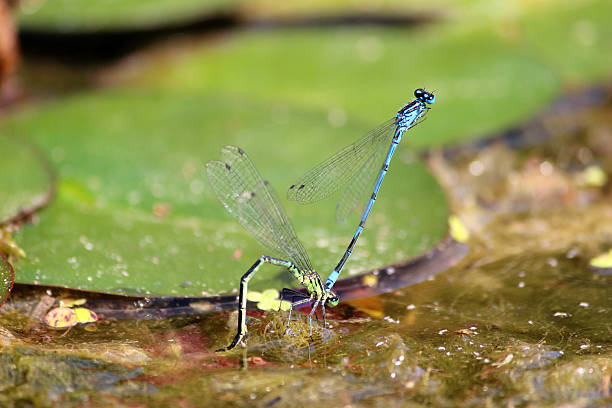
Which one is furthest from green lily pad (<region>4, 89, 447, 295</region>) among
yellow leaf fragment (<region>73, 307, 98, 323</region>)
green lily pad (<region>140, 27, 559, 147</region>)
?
green lily pad (<region>140, 27, 559, 147</region>)

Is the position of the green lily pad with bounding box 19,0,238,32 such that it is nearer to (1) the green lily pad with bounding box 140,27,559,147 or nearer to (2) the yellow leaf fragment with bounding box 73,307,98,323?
(1) the green lily pad with bounding box 140,27,559,147

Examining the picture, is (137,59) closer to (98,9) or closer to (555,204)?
(98,9)

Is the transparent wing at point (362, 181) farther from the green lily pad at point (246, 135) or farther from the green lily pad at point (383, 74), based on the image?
the green lily pad at point (383, 74)

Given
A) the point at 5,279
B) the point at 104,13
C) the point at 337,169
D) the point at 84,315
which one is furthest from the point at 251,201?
the point at 104,13

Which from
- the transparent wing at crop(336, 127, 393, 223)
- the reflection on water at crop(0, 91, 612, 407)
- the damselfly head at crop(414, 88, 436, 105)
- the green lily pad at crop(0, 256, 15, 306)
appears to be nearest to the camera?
the reflection on water at crop(0, 91, 612, 407)

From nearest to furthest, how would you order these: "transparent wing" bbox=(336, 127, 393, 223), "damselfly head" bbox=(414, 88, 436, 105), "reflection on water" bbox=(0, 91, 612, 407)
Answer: "reflection on water" bbox=(0, 91, 612, 407) → "damselfly head" bbox=(414, 88, 436, 105) → "transparent wing" bbox=(336, 127, 393, 223)

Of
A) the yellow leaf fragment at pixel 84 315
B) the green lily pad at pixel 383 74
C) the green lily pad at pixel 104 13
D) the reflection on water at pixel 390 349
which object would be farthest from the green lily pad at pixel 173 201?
the green lily pad at pixel 104 13

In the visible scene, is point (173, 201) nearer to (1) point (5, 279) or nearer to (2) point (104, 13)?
(1) point (5, 279)
